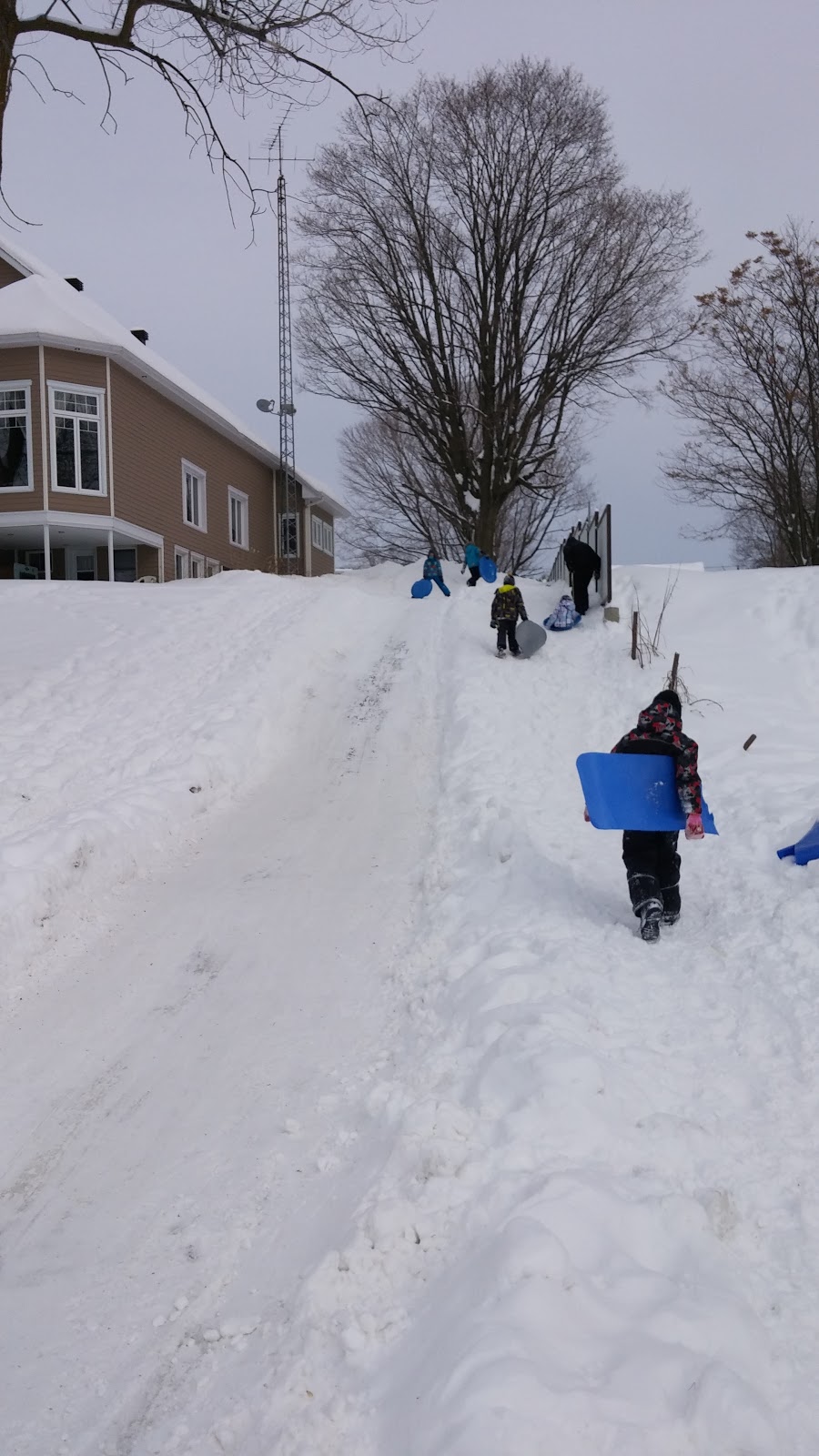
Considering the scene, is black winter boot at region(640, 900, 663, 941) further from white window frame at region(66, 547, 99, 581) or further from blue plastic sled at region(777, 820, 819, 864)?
white window frame at region(66, 547, 99, 581)

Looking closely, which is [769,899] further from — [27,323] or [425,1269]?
[27,323]

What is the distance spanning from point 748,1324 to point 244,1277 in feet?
5.40

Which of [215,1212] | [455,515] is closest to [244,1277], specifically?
[215,1212]

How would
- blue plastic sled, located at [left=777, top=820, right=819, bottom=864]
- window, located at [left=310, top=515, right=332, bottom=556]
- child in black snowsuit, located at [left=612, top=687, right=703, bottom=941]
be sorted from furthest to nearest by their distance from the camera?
window, located at [left=310, top=515, right=332, bottom=556] → blue plastic sled, located at [left=777, top=820, right=819, bottom=864] → child in black snowsuit, located at [left=612, top=687, right=703, bottom=941]

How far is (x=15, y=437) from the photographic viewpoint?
20.5m

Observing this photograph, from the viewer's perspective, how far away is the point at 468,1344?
273 cm

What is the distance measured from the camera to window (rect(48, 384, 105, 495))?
67.0ft

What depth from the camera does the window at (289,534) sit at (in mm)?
31344

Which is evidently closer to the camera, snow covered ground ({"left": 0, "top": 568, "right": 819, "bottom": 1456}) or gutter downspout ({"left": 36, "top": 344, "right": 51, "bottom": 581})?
snow covered ground ({"left": 0, "top": 568, "right": 819, "bottom": 1456})

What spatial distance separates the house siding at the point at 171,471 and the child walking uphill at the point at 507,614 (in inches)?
449

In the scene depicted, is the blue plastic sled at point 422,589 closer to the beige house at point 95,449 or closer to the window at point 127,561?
the beige house at point 95,449

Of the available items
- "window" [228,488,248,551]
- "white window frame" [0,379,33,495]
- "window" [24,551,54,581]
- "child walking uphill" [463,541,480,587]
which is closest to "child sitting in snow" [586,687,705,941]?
"child walking uphill" [463,541,480,587]

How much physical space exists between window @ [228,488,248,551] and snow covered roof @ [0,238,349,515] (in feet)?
10.5

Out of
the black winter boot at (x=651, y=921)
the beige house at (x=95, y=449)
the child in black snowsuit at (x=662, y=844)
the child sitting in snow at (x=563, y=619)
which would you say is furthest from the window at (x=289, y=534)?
the black winter boot at (x=651, y=921)
